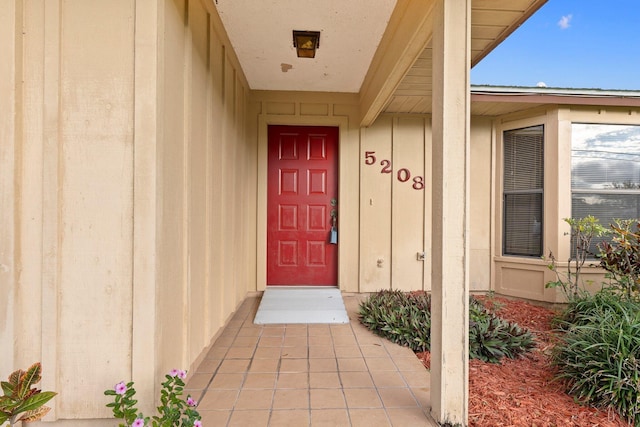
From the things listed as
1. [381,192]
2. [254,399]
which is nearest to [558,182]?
[381,192]

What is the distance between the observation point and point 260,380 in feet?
7.64

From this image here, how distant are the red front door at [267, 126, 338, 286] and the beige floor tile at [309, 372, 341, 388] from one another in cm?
217

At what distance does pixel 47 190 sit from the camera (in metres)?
1.68

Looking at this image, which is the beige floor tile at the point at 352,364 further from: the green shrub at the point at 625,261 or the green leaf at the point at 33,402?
the green shrub at the point at 625,261

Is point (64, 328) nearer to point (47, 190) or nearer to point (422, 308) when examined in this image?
point (47, 190)

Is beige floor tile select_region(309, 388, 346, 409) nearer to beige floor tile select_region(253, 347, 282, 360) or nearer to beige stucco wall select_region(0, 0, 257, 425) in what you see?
beige floor tile select_region(253, 347, 282, 360)

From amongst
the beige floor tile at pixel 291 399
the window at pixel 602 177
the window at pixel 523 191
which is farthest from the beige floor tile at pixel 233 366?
the window at pixel 602 177

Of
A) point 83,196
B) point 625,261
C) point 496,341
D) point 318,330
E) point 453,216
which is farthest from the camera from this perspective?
point 318,330

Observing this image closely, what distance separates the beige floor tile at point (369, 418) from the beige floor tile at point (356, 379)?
288 millimetres

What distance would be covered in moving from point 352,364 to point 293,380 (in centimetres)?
51

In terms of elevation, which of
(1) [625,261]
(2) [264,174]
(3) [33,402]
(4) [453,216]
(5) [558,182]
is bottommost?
(3) [33,402]

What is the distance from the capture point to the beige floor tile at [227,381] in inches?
87.8

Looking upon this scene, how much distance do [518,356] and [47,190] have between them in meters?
3.51

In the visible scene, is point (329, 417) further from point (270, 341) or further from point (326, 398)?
point (270, 341)
